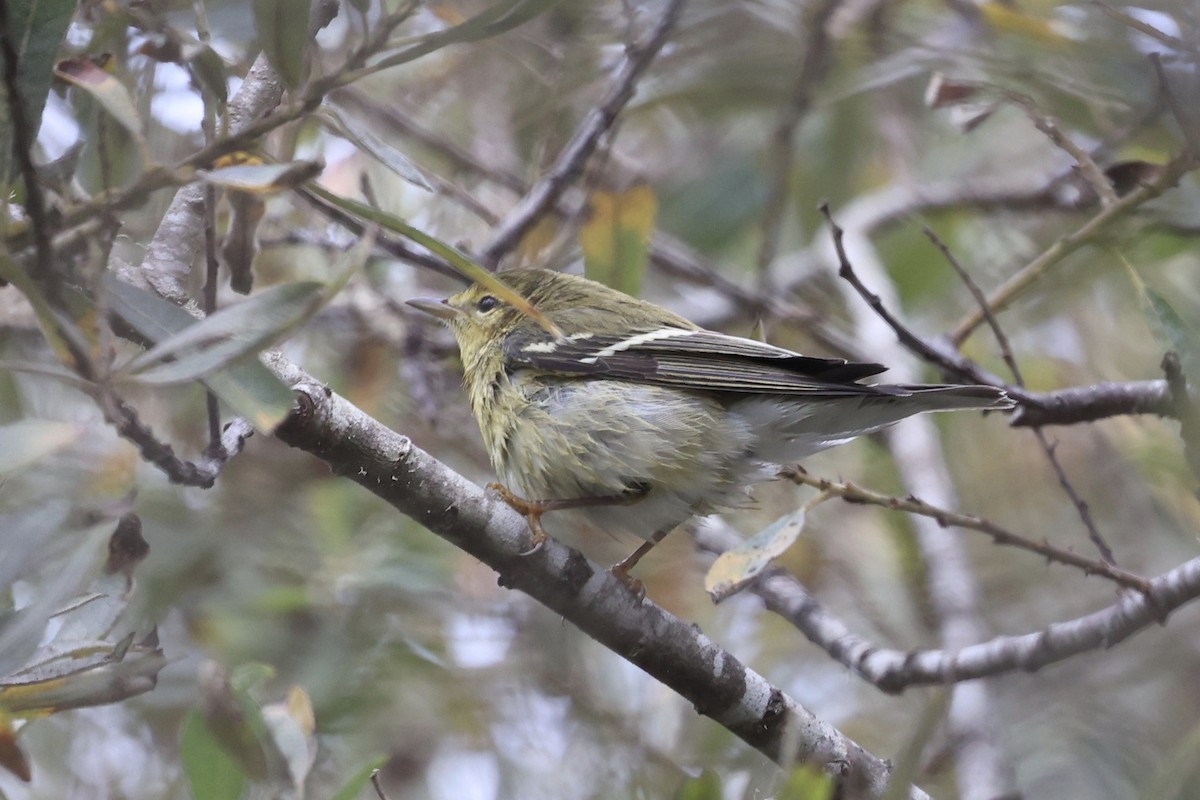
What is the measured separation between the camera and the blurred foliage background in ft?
13.5

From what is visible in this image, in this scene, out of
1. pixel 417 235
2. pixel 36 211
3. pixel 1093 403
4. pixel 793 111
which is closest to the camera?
pixel 36 211

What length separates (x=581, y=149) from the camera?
3928mm

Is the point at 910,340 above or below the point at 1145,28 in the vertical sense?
below

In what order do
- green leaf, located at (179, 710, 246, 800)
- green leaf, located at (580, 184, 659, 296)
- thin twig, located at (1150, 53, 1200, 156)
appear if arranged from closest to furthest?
Result: green leaf, located at (179, 710, 246, 800), thin twig, located at (1150, 53, 1200, 156), green leaf, located at (580, 184, 659, 296)

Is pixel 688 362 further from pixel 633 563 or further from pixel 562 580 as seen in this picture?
pixel 562 580

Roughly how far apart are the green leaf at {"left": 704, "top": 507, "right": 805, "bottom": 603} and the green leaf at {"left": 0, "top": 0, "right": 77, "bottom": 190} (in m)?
1.79

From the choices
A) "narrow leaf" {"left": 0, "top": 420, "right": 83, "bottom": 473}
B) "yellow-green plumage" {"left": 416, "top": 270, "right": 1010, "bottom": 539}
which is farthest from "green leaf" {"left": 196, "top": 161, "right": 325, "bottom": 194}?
"yellow-green plumage" {"left": 416, "top": 270, "right": 1010, "bottom": 539}

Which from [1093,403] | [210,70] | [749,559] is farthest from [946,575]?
[210,70]

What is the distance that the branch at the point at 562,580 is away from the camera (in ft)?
7.57

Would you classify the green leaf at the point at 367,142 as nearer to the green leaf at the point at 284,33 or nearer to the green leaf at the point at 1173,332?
the green leaf at the point at 284,33

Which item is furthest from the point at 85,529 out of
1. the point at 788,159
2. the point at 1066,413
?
the point at 788,159

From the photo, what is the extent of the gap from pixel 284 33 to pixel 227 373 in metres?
0.59

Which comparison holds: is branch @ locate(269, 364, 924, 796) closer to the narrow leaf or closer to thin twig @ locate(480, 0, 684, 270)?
the narrow leaf

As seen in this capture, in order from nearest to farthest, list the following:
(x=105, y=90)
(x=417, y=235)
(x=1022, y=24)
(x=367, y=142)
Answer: (x=105, y=90) → (x=417, y=235) → (x=367, y=142) → (x=1022, y=24)
